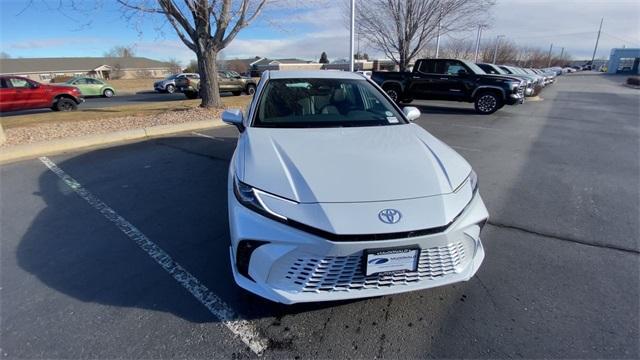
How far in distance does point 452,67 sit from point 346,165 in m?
11.5

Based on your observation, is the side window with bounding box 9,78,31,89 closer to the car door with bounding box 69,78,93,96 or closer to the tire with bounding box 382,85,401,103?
the car door with bounding box 69,78,93,96

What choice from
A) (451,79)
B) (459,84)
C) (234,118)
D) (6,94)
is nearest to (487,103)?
(459,84)

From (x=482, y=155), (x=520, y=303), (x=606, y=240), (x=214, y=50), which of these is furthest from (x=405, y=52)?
(x=520, y=303)

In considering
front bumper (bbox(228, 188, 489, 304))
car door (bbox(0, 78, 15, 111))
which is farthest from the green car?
front bumper (bbox(228, 188, 489, 304))

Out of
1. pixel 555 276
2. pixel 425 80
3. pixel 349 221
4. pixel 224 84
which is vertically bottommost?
pixel 555 276

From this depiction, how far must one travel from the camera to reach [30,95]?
13070 mm

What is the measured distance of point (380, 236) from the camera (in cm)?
179

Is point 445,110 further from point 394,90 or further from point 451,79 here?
point 394,90

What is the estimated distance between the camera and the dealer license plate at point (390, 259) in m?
1.80

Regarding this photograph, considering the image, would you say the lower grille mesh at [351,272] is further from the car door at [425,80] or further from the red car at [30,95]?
the red car at [30,95]

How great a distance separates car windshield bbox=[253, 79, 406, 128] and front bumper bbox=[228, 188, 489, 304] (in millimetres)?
1464

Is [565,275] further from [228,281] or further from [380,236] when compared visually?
[228,281]

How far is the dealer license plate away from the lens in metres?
1.80

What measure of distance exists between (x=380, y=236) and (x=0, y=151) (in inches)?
297
